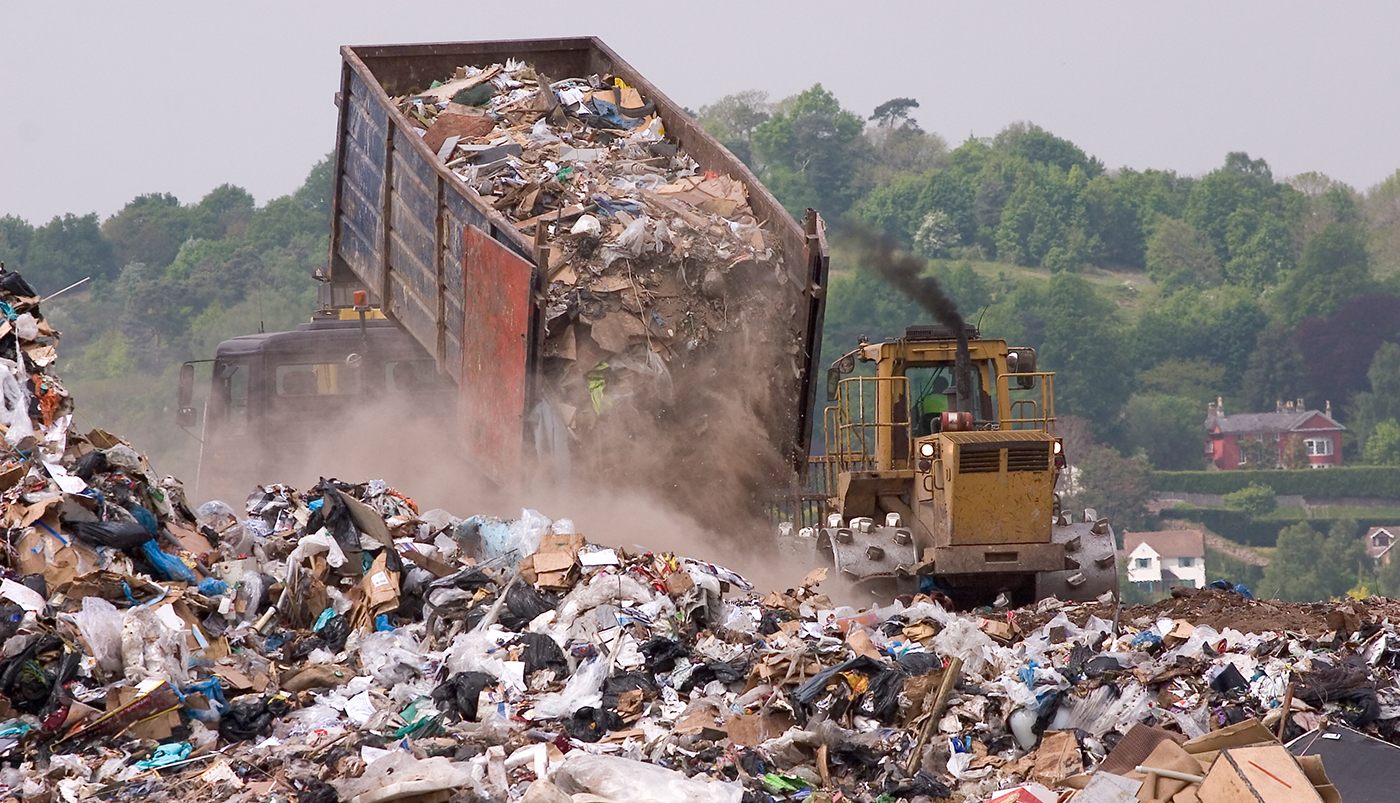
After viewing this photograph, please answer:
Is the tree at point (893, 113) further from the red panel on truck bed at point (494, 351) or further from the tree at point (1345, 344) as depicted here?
the red panel on truck bed at point (494, 351)

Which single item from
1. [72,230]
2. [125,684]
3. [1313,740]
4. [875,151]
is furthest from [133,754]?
[875,151]

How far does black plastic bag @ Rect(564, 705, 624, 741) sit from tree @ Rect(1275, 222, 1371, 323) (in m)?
54.1

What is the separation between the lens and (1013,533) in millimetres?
9312

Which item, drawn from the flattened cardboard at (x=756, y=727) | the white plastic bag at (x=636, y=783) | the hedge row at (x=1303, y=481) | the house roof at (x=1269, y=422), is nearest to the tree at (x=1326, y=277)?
the house roof at (x=1269, y=422)

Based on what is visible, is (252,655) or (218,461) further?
(218,461)

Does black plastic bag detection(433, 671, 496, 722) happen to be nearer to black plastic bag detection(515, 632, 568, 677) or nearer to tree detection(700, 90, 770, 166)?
black plastic bag detection(515, 632, 568, 677)

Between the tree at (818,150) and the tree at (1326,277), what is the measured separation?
17347 millimetres

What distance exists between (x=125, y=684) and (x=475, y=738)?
1451 millimetres

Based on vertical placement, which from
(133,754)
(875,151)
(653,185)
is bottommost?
(133,754)

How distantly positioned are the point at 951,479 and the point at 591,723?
3115mm

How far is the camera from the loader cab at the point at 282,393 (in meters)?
12.4

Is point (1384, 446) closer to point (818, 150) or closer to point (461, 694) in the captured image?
point (818, 150)

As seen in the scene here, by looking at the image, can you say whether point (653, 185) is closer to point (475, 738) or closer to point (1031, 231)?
point (475, 738)

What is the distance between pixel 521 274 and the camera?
951 cm
